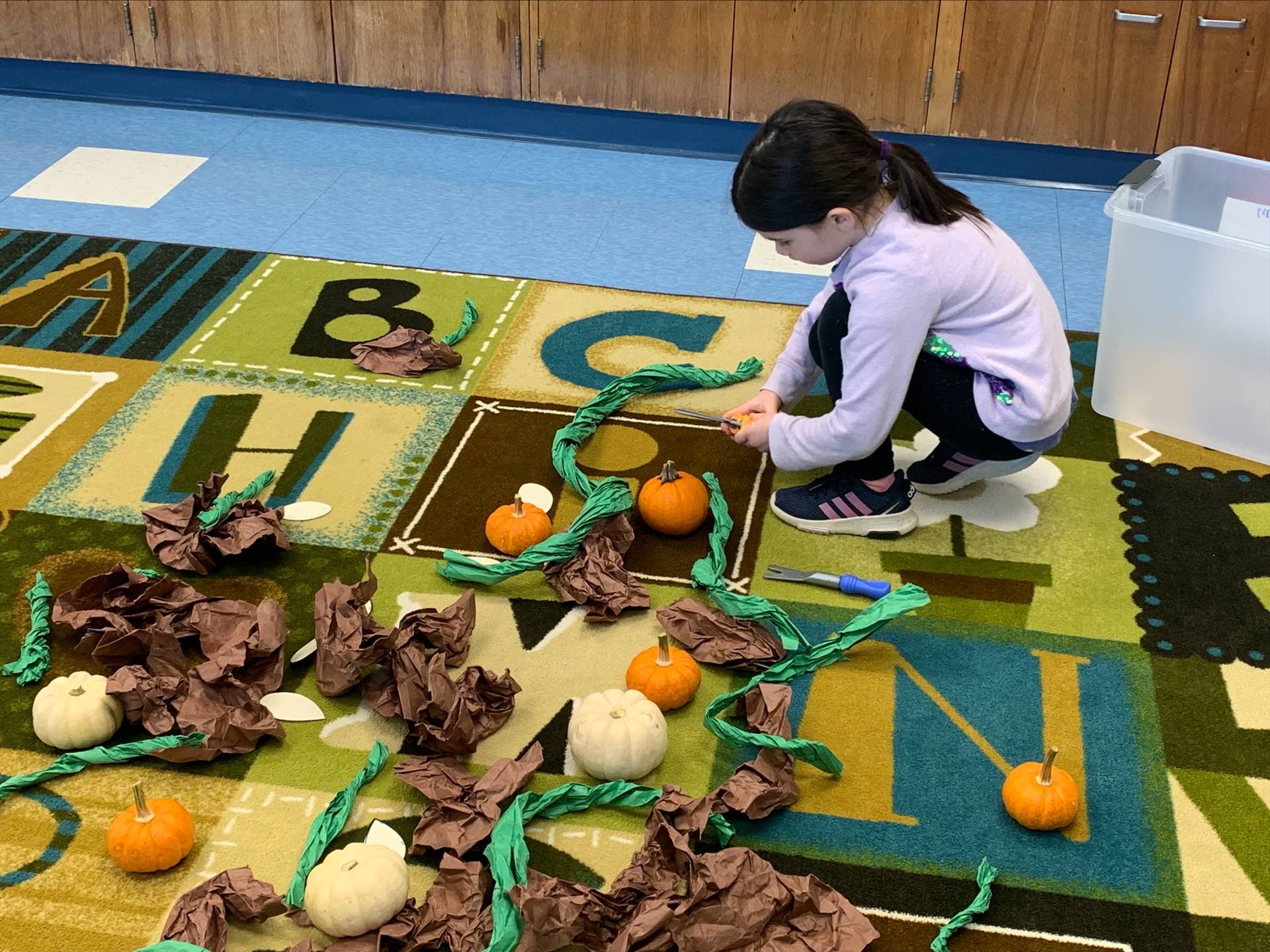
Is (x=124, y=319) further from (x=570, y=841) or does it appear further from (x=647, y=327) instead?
(x=570, y=841)

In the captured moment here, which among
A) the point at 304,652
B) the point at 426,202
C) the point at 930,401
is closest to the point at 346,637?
the point at 304,652

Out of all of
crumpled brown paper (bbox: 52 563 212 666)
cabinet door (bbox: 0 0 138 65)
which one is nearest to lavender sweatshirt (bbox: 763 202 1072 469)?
crumpled brown paper (bbox: 52 563 212 666)

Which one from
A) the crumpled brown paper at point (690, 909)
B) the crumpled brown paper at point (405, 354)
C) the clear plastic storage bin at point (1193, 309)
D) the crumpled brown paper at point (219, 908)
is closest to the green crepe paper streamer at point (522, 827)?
the crumpled brown paper at point (690, 909)

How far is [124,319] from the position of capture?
2426mm

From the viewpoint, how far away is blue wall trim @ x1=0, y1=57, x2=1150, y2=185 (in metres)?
3.17

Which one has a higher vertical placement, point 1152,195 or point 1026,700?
point 1152,195

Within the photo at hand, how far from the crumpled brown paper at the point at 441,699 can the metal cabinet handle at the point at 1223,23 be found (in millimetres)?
2272

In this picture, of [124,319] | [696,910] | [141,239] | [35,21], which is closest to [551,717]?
[696,910]

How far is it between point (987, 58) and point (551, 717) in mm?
2160

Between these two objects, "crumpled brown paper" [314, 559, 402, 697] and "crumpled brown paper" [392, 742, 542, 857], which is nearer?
"crumpled brown paper" [392, 742, 542, 857]

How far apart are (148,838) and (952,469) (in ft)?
4.01

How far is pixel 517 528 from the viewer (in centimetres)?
181

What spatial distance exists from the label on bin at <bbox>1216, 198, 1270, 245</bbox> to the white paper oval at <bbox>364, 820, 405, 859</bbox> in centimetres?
157

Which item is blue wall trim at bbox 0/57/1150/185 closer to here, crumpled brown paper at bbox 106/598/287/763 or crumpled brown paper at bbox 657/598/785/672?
crumpled brown paper at bbox 657/598/785/672
